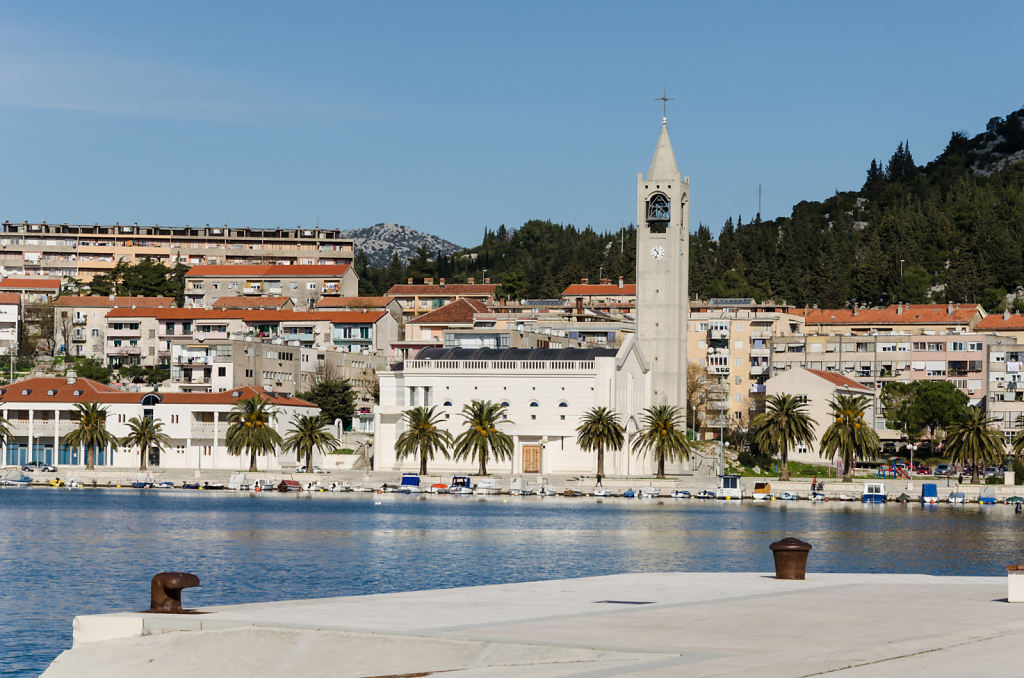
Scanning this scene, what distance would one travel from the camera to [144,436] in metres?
114

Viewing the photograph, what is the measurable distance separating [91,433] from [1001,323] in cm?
8992

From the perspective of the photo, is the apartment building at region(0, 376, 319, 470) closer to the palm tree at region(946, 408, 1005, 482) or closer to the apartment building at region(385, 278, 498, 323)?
the palm tree at region(946, 408, 1005, 482)

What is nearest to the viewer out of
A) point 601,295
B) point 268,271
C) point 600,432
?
point 600,432

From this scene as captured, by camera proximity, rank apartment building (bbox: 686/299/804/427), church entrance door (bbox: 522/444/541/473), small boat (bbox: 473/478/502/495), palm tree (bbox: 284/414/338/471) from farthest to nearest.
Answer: apartment building (bbox: 686/299/804/427)
church entrance door (bbox: 522/444/541/473)
palm tree (bbox: 284/414/338/471)
small boat (bbox: 473/478/502/495)

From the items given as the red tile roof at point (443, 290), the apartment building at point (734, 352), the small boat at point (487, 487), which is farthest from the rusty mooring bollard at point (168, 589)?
the red tile roof at point (443, 290)

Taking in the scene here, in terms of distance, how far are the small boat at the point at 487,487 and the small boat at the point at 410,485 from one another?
3924 millimetres

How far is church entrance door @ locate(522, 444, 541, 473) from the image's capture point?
116m

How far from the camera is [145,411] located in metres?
118

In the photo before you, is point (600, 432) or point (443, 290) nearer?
point (600, 432)

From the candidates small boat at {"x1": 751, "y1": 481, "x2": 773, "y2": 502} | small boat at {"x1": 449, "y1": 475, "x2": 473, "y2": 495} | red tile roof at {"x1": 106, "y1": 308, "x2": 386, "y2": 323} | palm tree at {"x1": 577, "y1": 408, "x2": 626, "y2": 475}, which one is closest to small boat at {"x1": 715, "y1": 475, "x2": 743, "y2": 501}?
small boat at {"x1": 751, "y1": 481, "x2": 773, "y2": 502}

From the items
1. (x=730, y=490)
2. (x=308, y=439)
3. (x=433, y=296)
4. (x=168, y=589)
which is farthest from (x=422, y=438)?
(x=168, y=589)

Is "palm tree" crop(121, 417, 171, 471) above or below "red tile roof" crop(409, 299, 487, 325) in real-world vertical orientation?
below

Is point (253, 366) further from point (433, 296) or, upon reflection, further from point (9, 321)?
point (433, 296)

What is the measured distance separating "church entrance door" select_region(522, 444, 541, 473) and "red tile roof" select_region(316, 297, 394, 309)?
6082 cm
